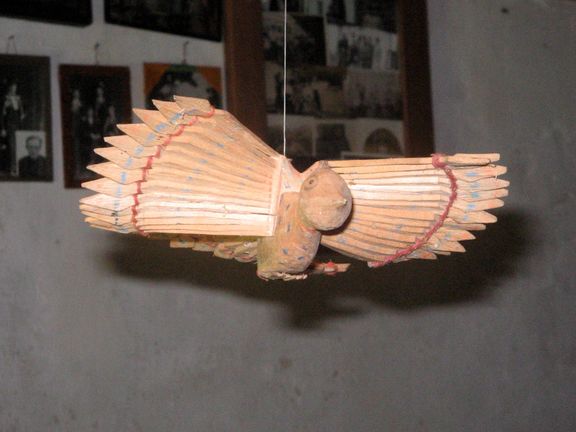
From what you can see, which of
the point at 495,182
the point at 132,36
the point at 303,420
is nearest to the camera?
the point at 495,182

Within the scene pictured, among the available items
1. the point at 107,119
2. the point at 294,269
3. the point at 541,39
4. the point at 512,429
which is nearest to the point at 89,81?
the point at 107,119

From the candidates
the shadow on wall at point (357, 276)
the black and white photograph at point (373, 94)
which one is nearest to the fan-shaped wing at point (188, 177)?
the shadow on wall at point (357, 276)

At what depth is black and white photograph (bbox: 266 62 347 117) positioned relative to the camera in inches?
92.6

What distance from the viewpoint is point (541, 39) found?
2859mm

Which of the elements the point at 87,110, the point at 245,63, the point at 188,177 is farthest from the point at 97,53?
the point at 188,177

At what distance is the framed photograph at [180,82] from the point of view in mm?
2207

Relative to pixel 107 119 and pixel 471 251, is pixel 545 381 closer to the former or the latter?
pixel 471 251

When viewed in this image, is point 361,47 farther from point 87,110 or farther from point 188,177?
point 188,177

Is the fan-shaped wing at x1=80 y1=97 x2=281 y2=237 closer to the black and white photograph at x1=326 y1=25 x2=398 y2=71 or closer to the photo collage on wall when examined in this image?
the photo collage on wall

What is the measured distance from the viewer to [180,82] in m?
2.24

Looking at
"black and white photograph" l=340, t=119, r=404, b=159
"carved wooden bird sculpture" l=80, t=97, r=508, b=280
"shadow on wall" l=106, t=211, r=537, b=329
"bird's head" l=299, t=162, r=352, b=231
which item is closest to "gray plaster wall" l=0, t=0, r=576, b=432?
"shadow on wall" l=106, t=211, r=537, b=329

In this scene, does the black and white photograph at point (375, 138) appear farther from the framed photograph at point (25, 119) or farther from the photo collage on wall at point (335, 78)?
the framed photograph at point (25, 119)

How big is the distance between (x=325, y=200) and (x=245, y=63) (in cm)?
144

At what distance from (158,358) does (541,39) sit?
1693mm
